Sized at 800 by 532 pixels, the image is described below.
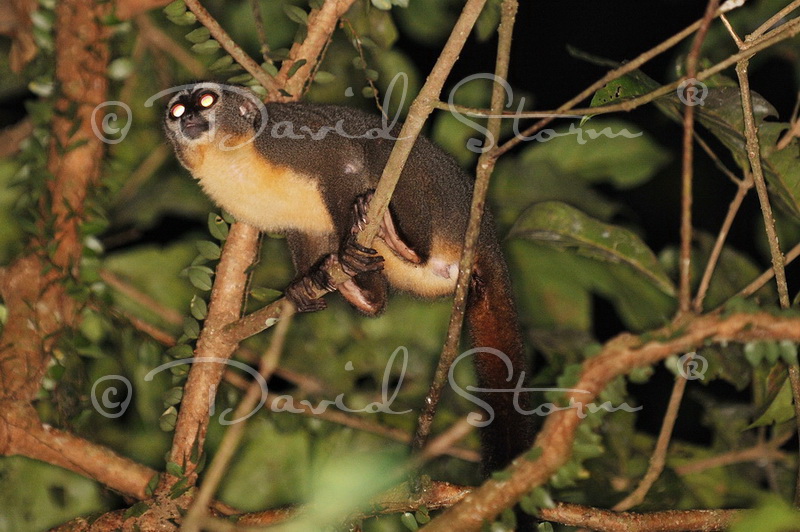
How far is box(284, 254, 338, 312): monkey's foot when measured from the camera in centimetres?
333

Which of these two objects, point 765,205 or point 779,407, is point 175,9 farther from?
point 779,407

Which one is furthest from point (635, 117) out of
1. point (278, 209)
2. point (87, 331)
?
point (87, 331)

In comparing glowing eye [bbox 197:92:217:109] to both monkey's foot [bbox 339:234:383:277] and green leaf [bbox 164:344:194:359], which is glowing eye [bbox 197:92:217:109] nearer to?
monkey's foot [bbox 339:234:383:277]

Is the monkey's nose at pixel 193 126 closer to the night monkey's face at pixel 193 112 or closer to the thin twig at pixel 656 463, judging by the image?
the night monkey's face at pixel 193 112

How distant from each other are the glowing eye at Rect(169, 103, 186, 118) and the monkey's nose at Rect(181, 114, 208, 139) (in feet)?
0.13

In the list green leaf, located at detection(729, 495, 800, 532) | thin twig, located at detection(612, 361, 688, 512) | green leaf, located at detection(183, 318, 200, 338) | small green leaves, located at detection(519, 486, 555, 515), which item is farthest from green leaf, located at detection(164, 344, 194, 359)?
green leaf, located at detection(729, 495, 800, 532)

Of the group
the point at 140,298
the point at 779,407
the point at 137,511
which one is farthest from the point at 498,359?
the point at 140,298

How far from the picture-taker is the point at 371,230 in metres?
2.87

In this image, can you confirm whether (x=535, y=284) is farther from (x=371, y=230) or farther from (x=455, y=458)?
(x=371, y=230)

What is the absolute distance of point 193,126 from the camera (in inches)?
144

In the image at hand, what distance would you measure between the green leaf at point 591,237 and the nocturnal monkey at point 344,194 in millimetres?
204

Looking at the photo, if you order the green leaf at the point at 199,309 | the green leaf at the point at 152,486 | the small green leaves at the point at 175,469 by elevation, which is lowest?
the green leaf at the point at 152,486

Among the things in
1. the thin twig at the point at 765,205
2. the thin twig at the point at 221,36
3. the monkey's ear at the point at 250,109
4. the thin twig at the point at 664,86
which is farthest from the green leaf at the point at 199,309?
the thin twig at the point at 765,205

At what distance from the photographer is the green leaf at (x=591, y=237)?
3371mm
